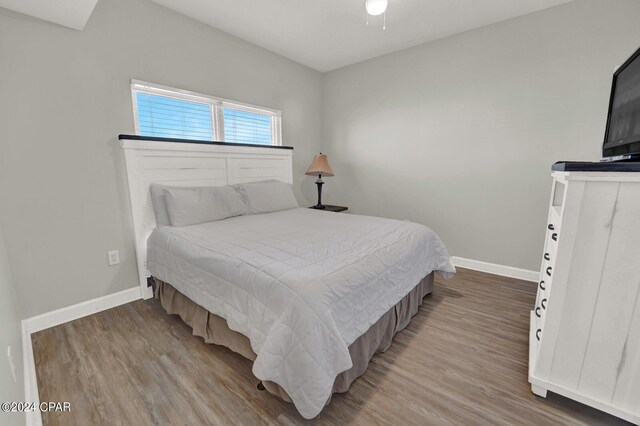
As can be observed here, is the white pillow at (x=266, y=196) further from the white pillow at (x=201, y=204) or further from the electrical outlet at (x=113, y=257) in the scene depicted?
the electrical outlet at (x=113, y=257)

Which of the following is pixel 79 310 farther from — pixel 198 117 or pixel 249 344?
pixel 198 117

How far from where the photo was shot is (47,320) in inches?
79.0

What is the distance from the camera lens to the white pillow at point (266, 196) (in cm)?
287

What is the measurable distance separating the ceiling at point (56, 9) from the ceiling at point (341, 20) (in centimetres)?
76

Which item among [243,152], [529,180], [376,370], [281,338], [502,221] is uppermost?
[243,152]

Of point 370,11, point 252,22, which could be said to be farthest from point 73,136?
point 370,11

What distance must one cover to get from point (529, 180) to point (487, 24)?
5.36 ft

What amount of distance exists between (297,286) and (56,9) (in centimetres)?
238

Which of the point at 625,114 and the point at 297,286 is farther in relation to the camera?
the point at 625,114

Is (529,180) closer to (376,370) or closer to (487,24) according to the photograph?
(487,24)

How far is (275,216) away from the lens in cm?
274

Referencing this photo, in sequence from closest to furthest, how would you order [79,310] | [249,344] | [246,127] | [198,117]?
1. [249,344]
2. [79,310]
3. [198,117]
4. [246,127]

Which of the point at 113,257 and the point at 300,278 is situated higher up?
the point at 300,278

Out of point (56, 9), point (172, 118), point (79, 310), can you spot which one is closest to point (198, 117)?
point (172, 118)
